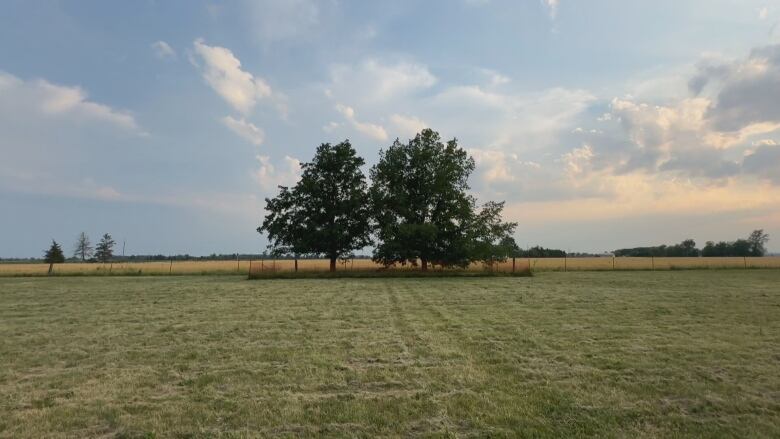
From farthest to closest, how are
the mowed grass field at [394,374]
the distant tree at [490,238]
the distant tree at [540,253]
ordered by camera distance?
the distant tree at [540,253] < the distant tree at [490,238] < the mowed grass field at [394,374]

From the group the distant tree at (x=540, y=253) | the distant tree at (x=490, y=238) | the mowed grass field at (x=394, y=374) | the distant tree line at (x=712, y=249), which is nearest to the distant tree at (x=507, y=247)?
the distant tree at (x=490, y=238)

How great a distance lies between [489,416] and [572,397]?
1245 mm

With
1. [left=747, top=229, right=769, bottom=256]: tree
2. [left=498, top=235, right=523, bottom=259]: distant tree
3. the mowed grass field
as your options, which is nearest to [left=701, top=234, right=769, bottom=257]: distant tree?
[left=747, top=229, right=769, bottom=256]: tree

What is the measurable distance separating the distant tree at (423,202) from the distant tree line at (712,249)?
8598cm

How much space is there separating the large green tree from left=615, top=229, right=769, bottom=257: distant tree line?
3349 inches

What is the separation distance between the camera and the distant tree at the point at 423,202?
34.5 m

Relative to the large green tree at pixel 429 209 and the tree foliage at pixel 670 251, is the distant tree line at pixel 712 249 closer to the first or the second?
the tree foliage at pixel 670 251

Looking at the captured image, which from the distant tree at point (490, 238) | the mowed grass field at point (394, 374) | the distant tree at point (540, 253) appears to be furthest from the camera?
the distant tree at point (540, 253)

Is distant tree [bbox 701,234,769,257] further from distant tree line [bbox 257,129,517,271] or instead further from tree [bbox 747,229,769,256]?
distant tree line [bbox 257,129,517,271]

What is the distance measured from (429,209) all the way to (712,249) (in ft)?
316

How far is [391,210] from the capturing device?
3591 cm

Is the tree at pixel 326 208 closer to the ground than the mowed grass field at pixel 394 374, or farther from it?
farther from it

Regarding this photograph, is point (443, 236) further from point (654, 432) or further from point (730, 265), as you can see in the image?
point (654, 432)

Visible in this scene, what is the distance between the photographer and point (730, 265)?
39.8 metres
